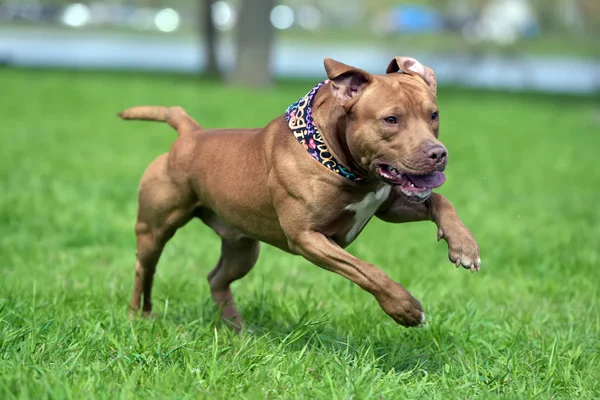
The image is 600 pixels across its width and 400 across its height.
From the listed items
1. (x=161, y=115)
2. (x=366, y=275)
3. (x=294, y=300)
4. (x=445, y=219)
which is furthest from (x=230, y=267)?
(x=445, y=219)

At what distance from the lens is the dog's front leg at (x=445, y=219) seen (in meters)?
4.28

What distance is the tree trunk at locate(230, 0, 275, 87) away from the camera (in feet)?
63.4

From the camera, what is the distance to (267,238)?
4.89 m

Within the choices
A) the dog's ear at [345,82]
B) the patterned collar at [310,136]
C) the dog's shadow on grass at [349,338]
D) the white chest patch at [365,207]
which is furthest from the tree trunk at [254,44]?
the dog's ear at [345,82]

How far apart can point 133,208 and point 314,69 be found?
71.0 feet

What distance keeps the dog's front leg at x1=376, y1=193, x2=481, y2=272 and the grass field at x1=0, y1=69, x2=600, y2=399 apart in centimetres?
58

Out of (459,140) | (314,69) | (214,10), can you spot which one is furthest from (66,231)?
(314,69)

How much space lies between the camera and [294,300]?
5.75m

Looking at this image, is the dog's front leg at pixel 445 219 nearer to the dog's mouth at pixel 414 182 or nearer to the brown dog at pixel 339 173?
the brown dog at pixel 339 173

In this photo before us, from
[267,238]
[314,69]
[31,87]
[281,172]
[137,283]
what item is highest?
[281,172]

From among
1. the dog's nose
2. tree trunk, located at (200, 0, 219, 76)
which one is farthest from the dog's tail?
tree trunk, located at (200, 0, 219, 76)

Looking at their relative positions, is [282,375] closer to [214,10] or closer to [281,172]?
[281,172]

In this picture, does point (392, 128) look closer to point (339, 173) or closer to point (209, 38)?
point (339, 173)

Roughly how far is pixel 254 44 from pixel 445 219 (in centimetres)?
1544
